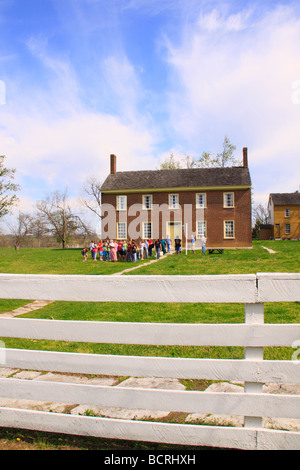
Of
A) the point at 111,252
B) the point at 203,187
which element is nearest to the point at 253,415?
the point at 111,252

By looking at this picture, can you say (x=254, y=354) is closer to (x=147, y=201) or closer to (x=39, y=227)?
(x=147, y=201)

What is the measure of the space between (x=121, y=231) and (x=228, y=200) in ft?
43.8

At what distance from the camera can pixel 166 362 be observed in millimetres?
2400

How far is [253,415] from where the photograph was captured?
2.27 m

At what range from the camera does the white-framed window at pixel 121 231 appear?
1666 inches

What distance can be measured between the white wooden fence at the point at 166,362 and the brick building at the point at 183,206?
38.4 m

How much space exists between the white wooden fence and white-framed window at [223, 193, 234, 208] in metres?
39.5

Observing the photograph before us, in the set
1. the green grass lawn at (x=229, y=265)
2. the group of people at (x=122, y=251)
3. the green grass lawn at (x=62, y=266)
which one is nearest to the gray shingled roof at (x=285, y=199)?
the group of people at (x=122, y=251)

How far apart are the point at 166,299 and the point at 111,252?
80.7 feet

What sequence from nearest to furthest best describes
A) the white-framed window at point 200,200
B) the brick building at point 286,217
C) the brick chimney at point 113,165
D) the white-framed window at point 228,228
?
1. the white-framed window at point 228,228
2. the white-framed window at point 200,200
3. the brick chimney at point 113,165
4. the brick building at point 286,217

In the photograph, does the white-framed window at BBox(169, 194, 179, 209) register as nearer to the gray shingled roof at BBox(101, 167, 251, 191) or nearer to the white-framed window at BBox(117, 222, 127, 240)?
the gray shingled roof at BBox(101, 167, 251, 191)

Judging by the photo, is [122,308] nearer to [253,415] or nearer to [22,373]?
[22,373]

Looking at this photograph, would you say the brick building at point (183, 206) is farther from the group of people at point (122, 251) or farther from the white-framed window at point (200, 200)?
the group of people at point (122, 251)

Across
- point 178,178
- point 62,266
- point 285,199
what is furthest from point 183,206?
point 285,199
